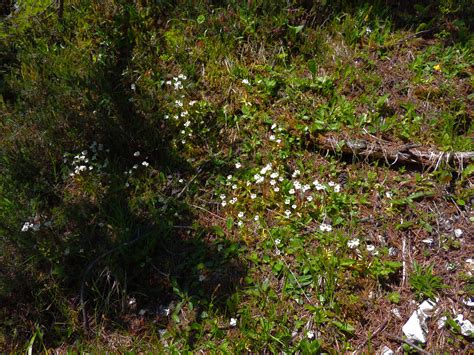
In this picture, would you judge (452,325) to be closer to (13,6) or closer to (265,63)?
(265,63)

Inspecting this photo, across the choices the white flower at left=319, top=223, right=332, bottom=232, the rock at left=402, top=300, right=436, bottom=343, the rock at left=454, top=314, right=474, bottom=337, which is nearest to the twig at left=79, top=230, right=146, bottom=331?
the white flower at left=319, top=223, right=332, bottom=232

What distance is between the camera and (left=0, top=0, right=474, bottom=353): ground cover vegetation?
3.48 meters

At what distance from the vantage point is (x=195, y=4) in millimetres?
5379

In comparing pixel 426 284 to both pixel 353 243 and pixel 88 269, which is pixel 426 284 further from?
pixel 88 269

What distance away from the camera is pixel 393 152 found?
4109 mm

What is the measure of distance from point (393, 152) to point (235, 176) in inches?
55.7

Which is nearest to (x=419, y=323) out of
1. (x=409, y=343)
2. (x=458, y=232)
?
(x=409, y=343)

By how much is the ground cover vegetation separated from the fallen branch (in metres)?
0.02

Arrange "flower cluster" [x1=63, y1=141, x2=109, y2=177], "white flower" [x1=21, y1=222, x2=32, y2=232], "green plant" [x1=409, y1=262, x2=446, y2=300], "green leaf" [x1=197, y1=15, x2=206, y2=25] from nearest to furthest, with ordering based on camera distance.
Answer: "green plant" [x1=409, y1=262, x2=446, y2=300], "white flower" [x1=21, y1=222, x2=32, y2=232], "flower cluster" [x1=63, y1=141, x2=109, y2=177], "green leaf" [x1=197, y1=15, x2=206, y2=25]

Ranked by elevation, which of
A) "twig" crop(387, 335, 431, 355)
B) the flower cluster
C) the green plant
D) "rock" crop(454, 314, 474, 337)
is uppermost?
the flower cluster

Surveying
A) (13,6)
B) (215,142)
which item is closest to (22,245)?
(215,142)

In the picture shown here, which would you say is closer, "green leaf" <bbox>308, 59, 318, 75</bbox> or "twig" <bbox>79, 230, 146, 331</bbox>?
"twig" <bbox>79, 230, 146, 331</bbox>

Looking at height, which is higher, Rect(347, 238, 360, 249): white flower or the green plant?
Rect(347, 238, 360, 249): white flower

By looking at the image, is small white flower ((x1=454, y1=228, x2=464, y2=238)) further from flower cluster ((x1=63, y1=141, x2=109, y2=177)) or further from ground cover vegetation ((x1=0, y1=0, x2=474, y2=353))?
flower cluster ((x1=63, y1=141, x2=109, y2=177))
